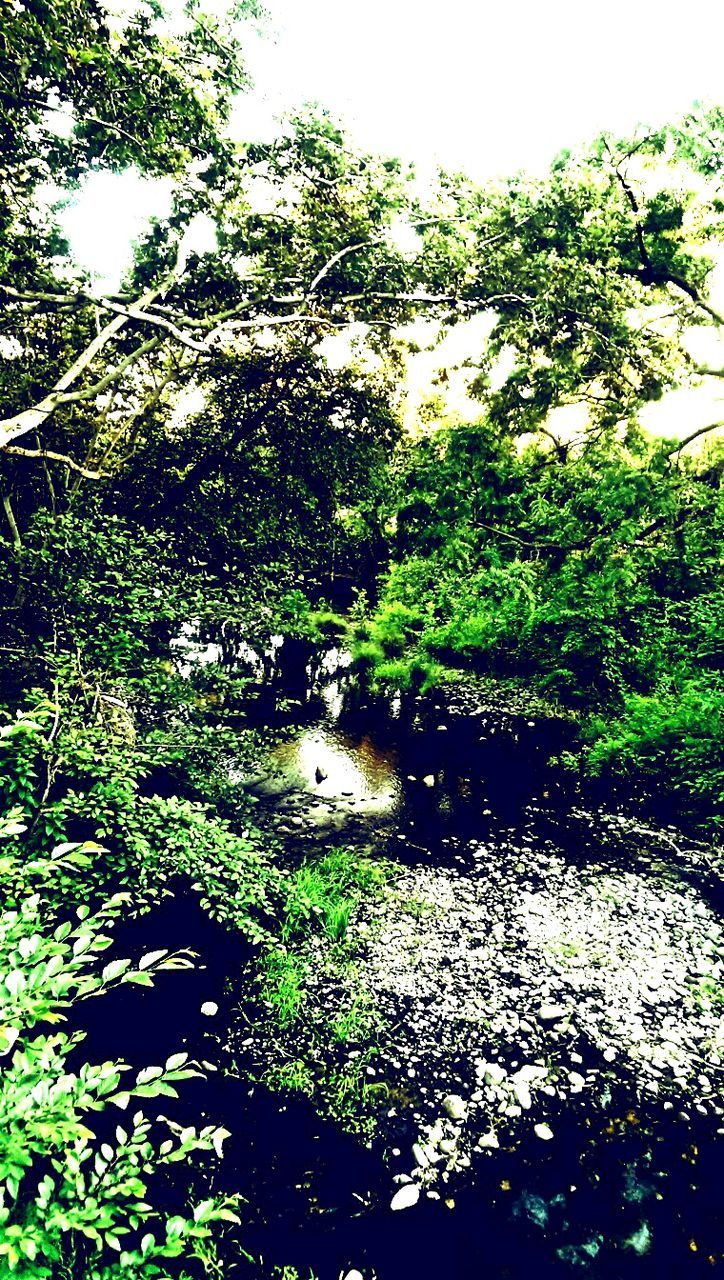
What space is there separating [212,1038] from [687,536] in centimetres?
1087

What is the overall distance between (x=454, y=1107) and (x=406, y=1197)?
846 mm

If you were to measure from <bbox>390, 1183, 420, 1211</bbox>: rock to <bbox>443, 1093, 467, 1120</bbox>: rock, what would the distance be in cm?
67

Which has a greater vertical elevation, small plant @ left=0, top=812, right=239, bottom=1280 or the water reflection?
small plant @ left=0, top=812, right=239, bottom=1280

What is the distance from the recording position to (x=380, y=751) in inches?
536

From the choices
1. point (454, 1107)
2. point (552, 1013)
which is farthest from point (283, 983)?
point (552, 1013)

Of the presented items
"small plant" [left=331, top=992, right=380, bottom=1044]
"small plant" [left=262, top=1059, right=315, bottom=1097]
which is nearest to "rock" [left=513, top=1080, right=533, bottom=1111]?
"small plant" [left=331, top=992, right=380, bottom=1044]

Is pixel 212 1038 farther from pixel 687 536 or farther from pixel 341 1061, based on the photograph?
pixel 687 536

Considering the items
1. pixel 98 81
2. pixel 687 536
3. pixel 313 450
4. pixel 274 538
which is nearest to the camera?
pixel 98 81

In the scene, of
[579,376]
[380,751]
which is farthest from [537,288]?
[380,751]

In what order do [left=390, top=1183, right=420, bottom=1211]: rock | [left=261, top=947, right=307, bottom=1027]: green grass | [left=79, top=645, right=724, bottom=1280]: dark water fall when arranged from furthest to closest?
[left=261, top=947, right=307, bottom=1027]: green grass, [left=390, top=1183, right=420, bottom=1211]: rock, [left=79, top=645, right=724, bottom=1280]: dark water

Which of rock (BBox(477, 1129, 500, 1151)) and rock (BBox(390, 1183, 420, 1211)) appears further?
rock (BBox(477, 1129, 500, 1151))

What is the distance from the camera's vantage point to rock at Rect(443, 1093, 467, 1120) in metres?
5.38

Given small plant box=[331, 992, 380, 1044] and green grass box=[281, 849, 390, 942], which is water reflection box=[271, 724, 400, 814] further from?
small plant box=[331, 992, 380, 1044]

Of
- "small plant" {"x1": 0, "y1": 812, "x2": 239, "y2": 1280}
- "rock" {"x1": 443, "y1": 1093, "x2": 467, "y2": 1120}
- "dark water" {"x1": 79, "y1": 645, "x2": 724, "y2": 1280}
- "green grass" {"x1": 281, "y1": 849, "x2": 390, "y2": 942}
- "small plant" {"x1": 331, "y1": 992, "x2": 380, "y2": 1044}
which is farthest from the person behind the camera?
"green grass" {"x1": 281, "y1": 849, "x2": 390, "y2": 942}
